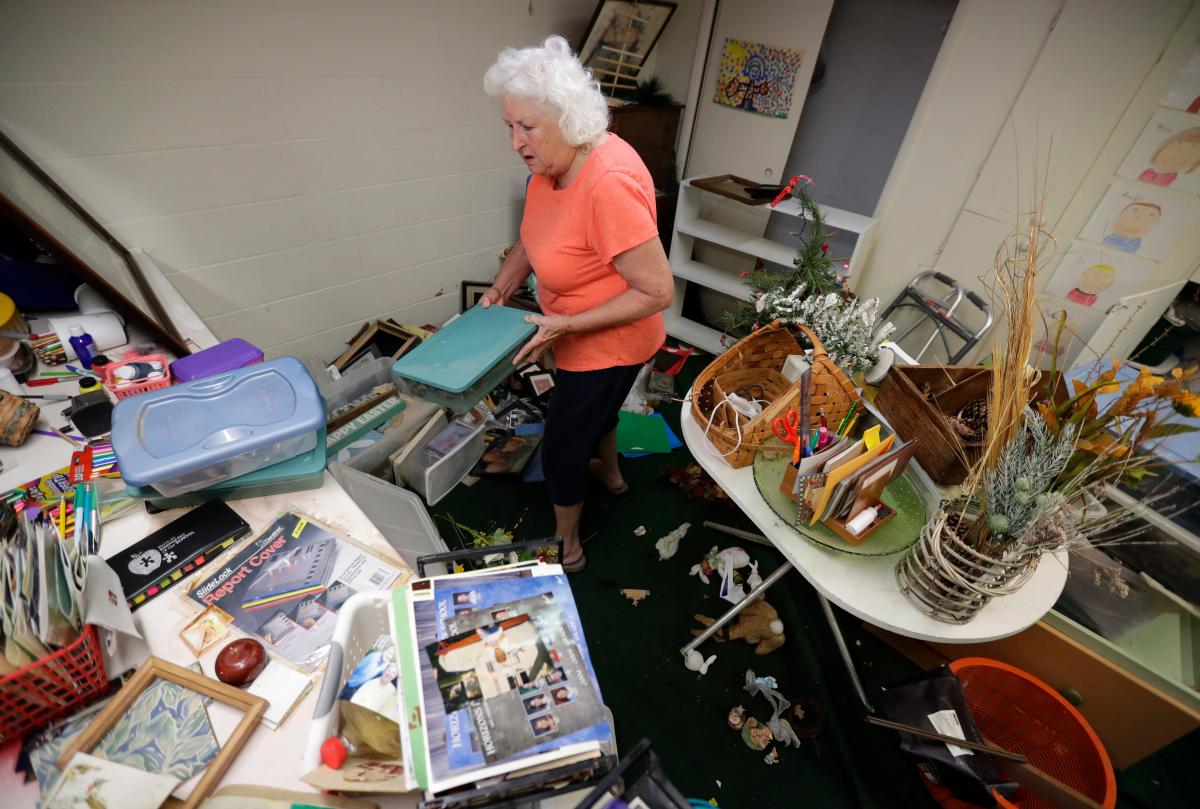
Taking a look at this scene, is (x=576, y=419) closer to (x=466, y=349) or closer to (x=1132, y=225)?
(x=466, y=349)

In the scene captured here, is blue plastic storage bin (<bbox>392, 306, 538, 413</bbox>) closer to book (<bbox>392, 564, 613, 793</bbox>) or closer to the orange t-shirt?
the orange t-shirt

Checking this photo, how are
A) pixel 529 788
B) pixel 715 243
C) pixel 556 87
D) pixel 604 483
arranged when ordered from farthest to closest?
pixel 715 243 → pixel 604 483 → pixel 556 87 → pixel 529 788

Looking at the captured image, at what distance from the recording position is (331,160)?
7.12 feet

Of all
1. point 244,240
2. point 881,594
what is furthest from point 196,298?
point 881,594

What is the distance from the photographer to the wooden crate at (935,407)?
49.1 inches

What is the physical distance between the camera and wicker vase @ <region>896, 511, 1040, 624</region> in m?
0.97

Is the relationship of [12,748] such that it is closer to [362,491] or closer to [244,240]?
[362,491]

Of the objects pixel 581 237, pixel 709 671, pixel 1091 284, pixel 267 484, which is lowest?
pixel 709 671

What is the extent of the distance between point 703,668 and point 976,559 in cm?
106

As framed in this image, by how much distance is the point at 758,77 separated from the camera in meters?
2.92

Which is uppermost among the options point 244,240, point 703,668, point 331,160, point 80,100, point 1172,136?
point 1172,136

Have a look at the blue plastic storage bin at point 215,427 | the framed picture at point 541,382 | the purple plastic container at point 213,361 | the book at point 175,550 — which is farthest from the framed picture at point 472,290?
the book at point 175,550

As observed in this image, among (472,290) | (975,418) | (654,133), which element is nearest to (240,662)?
(975,418)

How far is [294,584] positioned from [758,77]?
10.8 ft
